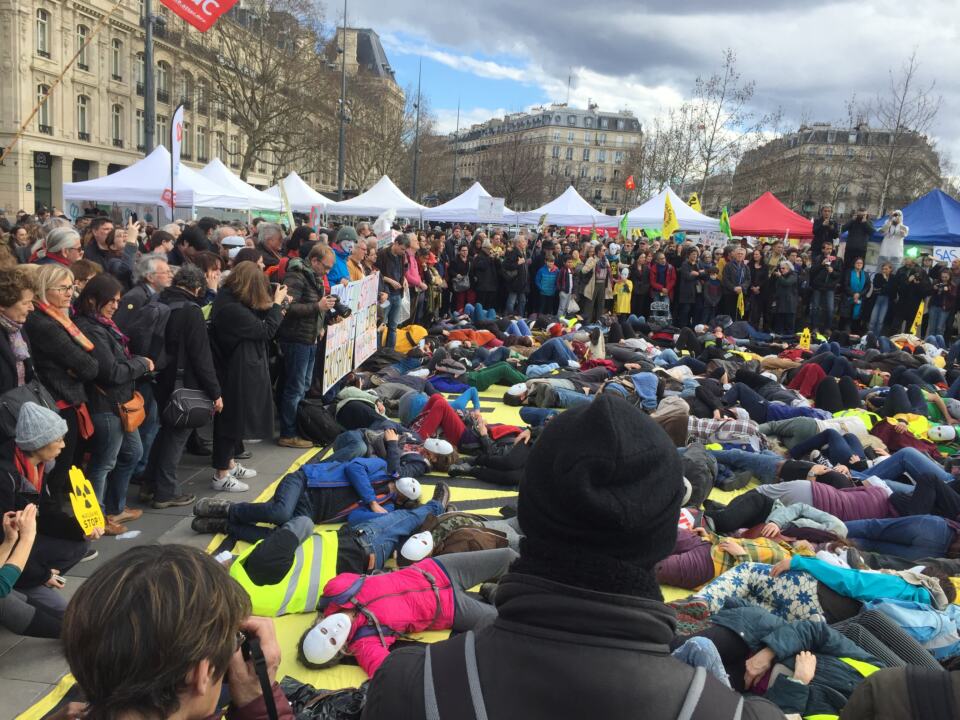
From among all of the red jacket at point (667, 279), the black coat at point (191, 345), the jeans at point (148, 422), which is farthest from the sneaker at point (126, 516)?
the red jacket at point (667, 279)

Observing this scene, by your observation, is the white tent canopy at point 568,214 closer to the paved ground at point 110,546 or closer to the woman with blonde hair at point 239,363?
the paved ground at point 110,546

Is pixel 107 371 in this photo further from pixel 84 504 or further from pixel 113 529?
pixel 113 529

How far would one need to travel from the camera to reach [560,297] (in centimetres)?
1631

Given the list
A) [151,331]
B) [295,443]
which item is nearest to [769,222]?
[295,443]

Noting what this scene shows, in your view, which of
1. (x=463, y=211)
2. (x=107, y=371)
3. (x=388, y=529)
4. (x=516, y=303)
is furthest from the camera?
(x=463, y=211)

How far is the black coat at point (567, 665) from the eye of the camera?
1.15 m

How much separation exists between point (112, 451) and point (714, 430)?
5.87 m

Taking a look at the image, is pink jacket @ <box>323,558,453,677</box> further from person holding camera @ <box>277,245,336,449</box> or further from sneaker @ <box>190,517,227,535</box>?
person holding camera @ <box>277,245,336,449</box>

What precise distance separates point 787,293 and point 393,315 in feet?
29.5

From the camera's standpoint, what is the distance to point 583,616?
121 centimetres

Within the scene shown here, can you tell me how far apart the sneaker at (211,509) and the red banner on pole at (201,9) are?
8244 millimetres

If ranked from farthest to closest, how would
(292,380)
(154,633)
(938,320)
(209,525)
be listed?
(938,320)
(292,380)
(209,525)
(154,633)

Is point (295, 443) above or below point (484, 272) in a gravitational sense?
below

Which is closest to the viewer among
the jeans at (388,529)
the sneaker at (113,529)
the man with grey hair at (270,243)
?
the jeans at (388,529)
